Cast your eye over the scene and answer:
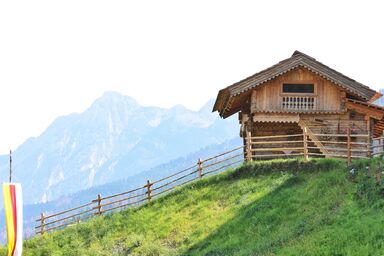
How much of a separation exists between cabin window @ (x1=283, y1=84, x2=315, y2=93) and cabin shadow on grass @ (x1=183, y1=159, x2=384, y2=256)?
7.53m

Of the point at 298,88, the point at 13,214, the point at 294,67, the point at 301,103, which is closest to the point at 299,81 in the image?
the point at 298,88

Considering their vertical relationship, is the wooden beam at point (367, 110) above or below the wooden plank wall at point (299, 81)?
below

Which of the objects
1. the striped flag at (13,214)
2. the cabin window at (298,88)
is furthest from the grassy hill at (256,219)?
the striped flag at (13,214)

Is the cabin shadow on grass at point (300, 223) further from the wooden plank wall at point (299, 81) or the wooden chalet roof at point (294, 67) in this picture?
the wooden chalet roof at point (294, 67)

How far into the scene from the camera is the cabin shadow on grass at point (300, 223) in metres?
17.5

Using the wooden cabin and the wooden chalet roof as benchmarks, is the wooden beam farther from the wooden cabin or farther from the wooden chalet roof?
the wooden chalet roof

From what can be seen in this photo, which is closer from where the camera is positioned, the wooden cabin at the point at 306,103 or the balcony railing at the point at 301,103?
the wooden cabin at the point at 306,103

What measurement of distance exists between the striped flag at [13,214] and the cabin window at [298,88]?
27.1 meters

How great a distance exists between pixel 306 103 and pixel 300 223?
15.8m

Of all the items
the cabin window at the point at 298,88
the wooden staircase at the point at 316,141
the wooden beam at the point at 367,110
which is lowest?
the wooden staircase at the point at 316,141

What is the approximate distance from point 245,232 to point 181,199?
8589 mm

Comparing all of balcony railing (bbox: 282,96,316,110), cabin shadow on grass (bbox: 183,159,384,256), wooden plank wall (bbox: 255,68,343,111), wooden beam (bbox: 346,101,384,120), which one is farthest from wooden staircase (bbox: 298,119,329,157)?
cabin shadow on grass (bbox: 183,159,384,256)

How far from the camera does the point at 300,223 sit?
21.6m

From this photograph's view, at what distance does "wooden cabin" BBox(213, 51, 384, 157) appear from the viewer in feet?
117
